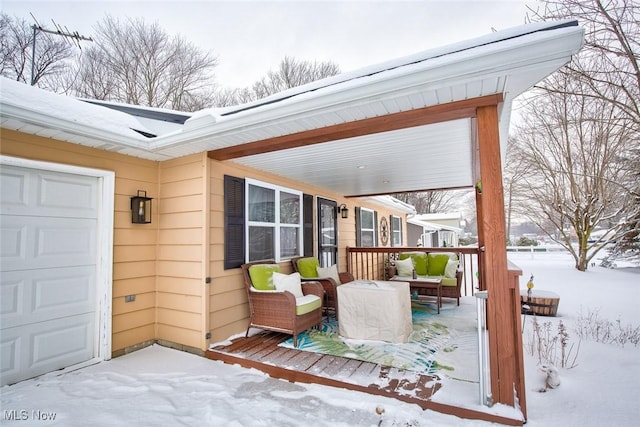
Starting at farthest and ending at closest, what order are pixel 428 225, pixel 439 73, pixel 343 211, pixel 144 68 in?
pixel 428 225, pixel 144 68, pixel 343 211, pixel 439 73

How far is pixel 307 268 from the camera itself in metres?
5.08

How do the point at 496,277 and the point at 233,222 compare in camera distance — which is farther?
the point at 233,222

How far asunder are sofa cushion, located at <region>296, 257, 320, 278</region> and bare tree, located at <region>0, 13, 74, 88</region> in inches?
350

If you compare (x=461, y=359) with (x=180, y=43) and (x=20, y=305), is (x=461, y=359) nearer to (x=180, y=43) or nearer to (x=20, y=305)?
(x=20, y=305)

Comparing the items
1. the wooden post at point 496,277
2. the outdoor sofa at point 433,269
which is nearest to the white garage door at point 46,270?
the wooden post at point 496,277

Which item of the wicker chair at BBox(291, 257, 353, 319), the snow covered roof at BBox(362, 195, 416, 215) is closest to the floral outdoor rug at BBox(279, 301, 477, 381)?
the wicker chair at BBox(291, 257, 353, 319)

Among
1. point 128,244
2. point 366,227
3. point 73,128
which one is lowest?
point 128,244

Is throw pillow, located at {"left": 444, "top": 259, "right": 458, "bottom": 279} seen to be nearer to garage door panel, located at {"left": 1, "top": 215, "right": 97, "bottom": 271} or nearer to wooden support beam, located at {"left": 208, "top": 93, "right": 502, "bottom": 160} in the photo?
wooden support beam, located at {"left": 208, "top": 93, "right": 502, "bottom": 160}

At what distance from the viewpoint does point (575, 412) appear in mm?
2297

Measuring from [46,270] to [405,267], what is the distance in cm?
560

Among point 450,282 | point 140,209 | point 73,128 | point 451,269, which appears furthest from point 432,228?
point 73,128

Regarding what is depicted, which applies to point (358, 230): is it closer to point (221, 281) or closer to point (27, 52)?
point (221, 281)

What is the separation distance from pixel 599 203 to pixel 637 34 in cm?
625

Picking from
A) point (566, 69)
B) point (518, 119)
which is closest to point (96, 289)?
point (566, 69)
